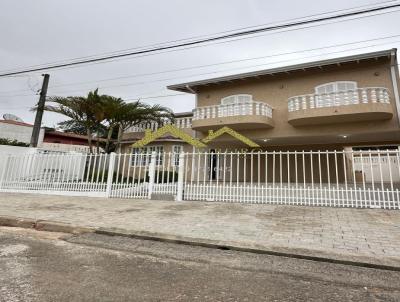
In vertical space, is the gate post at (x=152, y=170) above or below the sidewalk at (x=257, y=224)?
above

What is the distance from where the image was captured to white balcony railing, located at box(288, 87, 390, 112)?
408 inches

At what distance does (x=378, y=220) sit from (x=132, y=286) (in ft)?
18.8

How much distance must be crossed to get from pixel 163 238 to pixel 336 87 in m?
11.7

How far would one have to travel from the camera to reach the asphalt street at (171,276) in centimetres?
252

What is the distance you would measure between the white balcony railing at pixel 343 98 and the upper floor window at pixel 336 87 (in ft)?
3.83

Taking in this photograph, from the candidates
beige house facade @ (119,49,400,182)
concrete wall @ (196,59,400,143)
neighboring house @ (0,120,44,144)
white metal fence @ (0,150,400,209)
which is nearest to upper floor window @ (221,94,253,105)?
beige house facade @ (119,49,400,182)

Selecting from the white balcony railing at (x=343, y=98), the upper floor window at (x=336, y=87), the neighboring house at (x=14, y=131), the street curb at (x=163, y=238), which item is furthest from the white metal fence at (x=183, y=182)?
the neighboring house at (x=14, y=131)

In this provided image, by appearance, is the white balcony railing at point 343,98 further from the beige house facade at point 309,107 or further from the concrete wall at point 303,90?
the concrete wall at point 303,90

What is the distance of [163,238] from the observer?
177 inches

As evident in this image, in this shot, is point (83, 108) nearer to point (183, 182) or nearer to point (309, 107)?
point (183, 182)

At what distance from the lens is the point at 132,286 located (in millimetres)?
2703

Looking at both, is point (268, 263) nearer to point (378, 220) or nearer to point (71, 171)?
point (378, 220)

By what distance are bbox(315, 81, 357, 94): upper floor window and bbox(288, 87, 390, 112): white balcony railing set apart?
1.17 metres

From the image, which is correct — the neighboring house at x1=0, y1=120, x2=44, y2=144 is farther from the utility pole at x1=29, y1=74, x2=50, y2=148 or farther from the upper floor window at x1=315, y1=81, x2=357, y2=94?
the upper floor window at x1=315, y1=81, x2=357, y2=94
